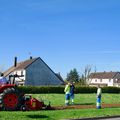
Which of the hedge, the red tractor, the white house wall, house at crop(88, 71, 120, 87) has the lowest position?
the red tractor

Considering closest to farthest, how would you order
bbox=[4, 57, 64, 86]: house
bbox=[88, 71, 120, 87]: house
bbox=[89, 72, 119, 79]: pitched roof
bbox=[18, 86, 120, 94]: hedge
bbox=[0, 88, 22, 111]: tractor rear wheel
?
bbox=[0, 88, 22, 111]: tractor rear wheel < bbox=[18, 86, 120, 94]: hedge < bbox=[4, 57, 64, 86]: house < bbox=[88, 71, 120, 87]: house < bbox=[89, 72, 119, 79]: pitched roof

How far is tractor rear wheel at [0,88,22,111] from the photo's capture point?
72.2 feet

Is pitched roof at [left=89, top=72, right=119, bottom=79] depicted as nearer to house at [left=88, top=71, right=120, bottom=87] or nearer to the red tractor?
house at [left=88, top=71, right=120, bottom=87]

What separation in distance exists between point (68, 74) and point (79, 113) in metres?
129

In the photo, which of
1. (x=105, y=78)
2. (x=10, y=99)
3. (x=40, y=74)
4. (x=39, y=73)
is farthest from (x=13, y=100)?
(x=105, y=78)

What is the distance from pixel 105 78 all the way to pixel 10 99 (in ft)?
396

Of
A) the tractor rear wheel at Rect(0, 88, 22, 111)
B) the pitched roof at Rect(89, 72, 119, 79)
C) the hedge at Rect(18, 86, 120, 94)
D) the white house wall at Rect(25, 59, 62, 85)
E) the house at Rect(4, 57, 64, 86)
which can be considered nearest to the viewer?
the tractor rear wheel at Rect(0, 88, 22, 111)

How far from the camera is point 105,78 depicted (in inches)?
5571

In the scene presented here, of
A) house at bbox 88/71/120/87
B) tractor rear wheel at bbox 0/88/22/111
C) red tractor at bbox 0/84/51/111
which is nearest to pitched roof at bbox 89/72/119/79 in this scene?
house at bbox 88/71/120/87

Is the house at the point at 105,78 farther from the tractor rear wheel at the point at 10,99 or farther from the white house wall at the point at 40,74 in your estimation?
the tractor rear wheel at the point at 10,99

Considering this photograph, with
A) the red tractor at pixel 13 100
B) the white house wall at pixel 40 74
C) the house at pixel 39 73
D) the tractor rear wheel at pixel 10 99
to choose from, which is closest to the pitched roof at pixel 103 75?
the house at pixel 39 73

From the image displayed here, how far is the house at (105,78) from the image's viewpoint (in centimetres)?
13452

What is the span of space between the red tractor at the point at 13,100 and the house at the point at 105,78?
346ft

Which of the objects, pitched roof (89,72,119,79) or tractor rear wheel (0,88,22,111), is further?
pitched roof (89,72,119,79)
